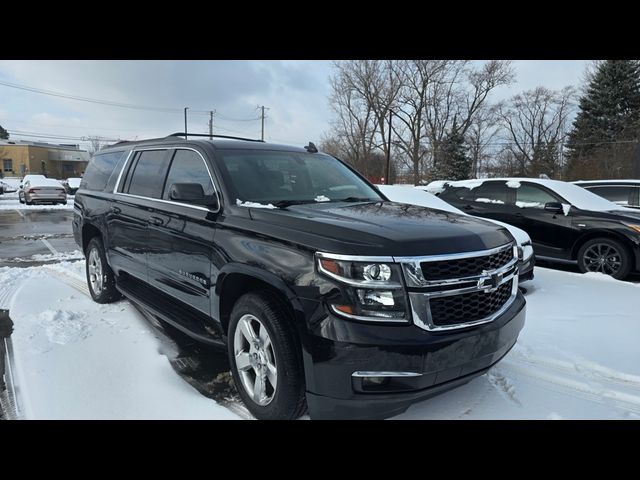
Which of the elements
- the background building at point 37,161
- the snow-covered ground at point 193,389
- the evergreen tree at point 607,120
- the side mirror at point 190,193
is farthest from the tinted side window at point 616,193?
the background building at point 37,161

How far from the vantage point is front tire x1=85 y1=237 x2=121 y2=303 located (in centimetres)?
Result: 520

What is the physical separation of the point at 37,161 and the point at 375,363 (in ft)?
263

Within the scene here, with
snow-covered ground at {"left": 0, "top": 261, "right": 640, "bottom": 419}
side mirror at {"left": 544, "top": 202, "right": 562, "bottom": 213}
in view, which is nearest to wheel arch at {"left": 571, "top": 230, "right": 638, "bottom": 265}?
side mirror at {"left": 544, "top": 202, "right": 562, "bottom": 213}

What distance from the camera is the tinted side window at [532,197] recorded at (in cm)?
792

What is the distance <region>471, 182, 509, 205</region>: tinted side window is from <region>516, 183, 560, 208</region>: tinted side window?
0.25 meters

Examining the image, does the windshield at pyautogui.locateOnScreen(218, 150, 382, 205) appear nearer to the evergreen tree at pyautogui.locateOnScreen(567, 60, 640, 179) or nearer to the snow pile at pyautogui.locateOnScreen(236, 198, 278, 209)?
the snow pile at pyautogui.locateOnScreen(236, 198, 278, 209)

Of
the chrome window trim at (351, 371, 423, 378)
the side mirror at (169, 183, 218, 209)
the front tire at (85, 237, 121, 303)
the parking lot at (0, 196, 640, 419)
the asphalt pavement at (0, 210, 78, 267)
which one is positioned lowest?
the asphalt pavement at (0, 210, 78, 267)

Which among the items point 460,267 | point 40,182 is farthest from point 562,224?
point 40,182

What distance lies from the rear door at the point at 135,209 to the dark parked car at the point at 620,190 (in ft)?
30.0

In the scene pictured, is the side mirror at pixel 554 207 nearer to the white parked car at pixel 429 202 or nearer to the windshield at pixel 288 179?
the white parked car at pixel 429 202

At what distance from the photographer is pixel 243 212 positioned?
3.05 meters

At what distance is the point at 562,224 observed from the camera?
24.8ft
